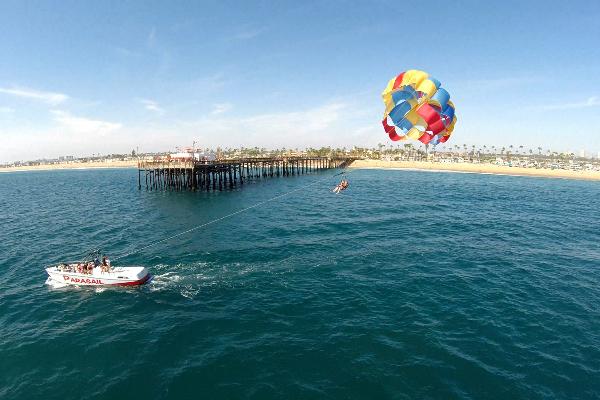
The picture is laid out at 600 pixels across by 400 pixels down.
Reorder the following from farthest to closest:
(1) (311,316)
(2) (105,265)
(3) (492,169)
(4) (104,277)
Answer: (3) (492,169), (2) (105,265), (4) (104,277), (1) (311,316)

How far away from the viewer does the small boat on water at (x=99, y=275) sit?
88.4 ft

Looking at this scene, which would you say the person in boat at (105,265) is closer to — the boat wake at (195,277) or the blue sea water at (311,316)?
the blue sea water at (311,316)

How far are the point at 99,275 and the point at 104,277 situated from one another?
50cm

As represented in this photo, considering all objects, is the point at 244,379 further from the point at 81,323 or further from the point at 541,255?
the point at 541,255

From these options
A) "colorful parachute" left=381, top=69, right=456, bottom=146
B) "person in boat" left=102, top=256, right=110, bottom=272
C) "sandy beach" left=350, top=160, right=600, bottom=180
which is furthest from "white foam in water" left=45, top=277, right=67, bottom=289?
"sandy beach" left=350, top=160, right=600, bottom=180

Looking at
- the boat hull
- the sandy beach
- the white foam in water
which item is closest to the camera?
the boat hull

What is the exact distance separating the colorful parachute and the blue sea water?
480 inches

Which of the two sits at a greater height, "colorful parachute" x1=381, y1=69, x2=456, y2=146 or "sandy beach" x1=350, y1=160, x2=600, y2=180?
"colorful parachute" x1=381, y1=69, x2=456, y2=146

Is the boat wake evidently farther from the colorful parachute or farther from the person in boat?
the colorful parachute

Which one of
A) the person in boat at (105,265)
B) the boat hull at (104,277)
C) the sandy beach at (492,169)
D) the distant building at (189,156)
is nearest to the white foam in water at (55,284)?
the boat hull at (104,277)

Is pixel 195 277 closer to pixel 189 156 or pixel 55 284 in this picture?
pixel 55 284

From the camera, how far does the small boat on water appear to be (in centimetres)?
2694

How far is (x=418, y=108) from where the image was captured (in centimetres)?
3534

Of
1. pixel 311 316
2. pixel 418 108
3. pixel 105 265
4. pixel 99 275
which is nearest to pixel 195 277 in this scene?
pixel 105 265
